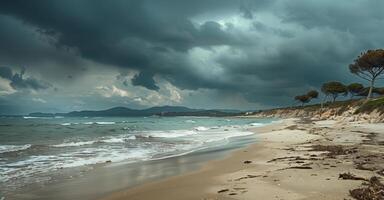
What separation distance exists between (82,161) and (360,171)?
13.1 metres

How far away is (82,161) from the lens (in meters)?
19.1

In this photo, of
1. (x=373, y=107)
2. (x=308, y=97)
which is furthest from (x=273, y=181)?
(x=308, y=97)

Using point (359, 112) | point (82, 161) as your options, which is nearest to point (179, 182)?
point (82, 161)

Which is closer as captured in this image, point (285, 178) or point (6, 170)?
point (285, 178)

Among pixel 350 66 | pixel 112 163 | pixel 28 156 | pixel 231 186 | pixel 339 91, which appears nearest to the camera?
pixel 231 186

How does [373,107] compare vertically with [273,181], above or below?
above

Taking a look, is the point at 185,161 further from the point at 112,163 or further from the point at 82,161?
the point at 82,161

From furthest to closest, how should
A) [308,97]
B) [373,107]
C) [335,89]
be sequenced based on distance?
[308,97], [335,89], [373,107]

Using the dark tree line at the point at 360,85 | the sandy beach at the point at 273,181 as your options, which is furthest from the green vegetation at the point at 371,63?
the sandy beach at the point at 273,181

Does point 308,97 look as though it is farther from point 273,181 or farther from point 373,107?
point 273,181

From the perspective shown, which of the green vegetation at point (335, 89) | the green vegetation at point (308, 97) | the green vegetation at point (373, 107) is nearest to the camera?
the green vegetation at point (373, 107)

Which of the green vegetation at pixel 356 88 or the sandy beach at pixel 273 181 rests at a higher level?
the green vegetation at pixel 356 88

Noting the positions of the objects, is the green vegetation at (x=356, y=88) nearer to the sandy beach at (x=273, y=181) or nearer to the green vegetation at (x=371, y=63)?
the green vegetation at (x=371, y=63)

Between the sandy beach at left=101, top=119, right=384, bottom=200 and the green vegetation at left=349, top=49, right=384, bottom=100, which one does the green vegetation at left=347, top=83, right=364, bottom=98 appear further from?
the sandy beach at left=101, top=119, right=384, bottom=200
